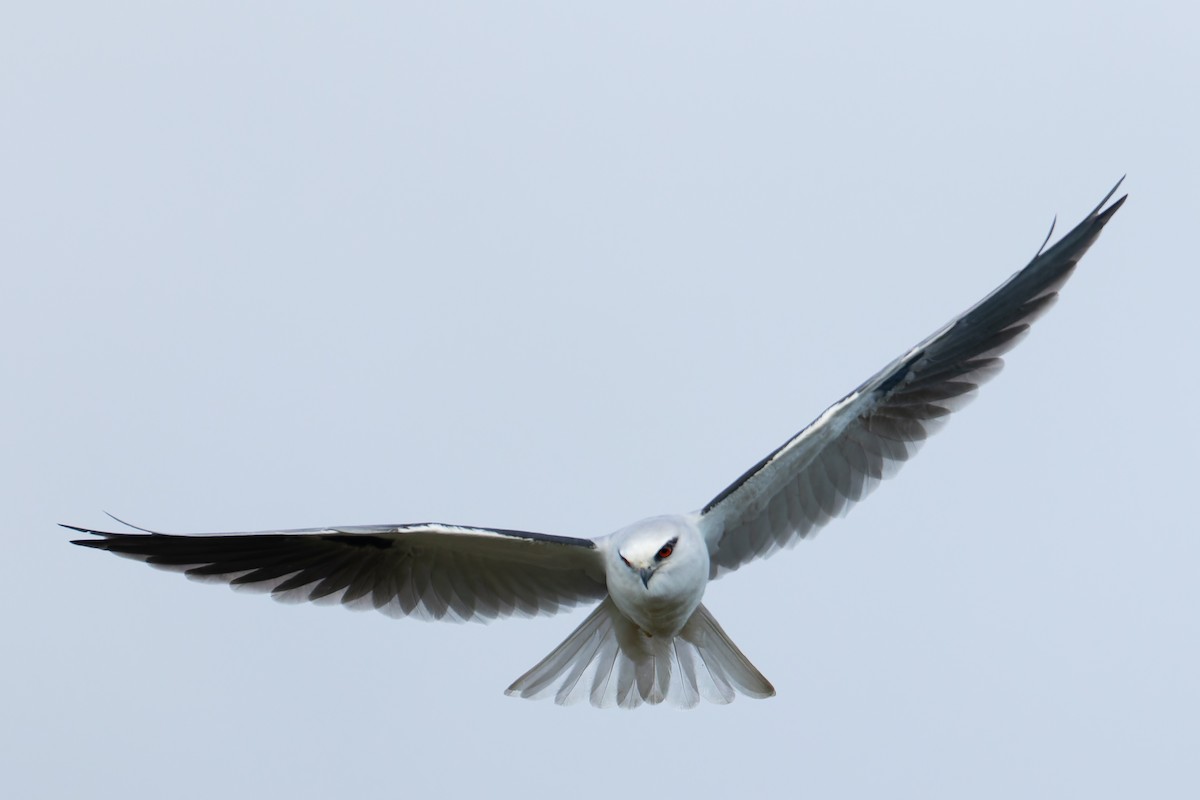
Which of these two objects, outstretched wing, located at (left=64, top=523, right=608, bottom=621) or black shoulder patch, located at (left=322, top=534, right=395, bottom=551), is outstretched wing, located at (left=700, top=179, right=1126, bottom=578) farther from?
black shoulder patch, located at (left=322, top=534, right=395, bottom=551)

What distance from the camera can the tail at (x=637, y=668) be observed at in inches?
389

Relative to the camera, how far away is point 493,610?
33.2 feet

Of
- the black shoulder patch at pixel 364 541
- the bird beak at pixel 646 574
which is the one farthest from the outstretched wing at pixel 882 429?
the black shoulder patch at pixel 364 541

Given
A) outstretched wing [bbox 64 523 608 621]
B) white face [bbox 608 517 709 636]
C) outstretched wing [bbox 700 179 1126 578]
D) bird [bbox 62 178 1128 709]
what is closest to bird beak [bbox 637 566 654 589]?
white face [bbox 608 517 709 636]

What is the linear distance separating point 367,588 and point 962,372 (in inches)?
129

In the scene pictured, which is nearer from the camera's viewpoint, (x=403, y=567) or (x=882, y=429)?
(x=882, y=429)

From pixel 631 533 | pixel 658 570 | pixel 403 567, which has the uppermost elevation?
pixel 403 567

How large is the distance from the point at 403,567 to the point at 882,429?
259 cm

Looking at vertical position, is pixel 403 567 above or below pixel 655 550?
above

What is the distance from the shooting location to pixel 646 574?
912cm

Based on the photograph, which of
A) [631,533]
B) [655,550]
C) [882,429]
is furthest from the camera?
[882,429]

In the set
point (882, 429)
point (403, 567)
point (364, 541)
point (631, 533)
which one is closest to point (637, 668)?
point (631, 533)

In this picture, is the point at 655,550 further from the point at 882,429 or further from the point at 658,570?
the point at 882,429

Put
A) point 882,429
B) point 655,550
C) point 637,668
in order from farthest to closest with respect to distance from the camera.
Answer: point 637,668 → point 882,429 → point 655,550
